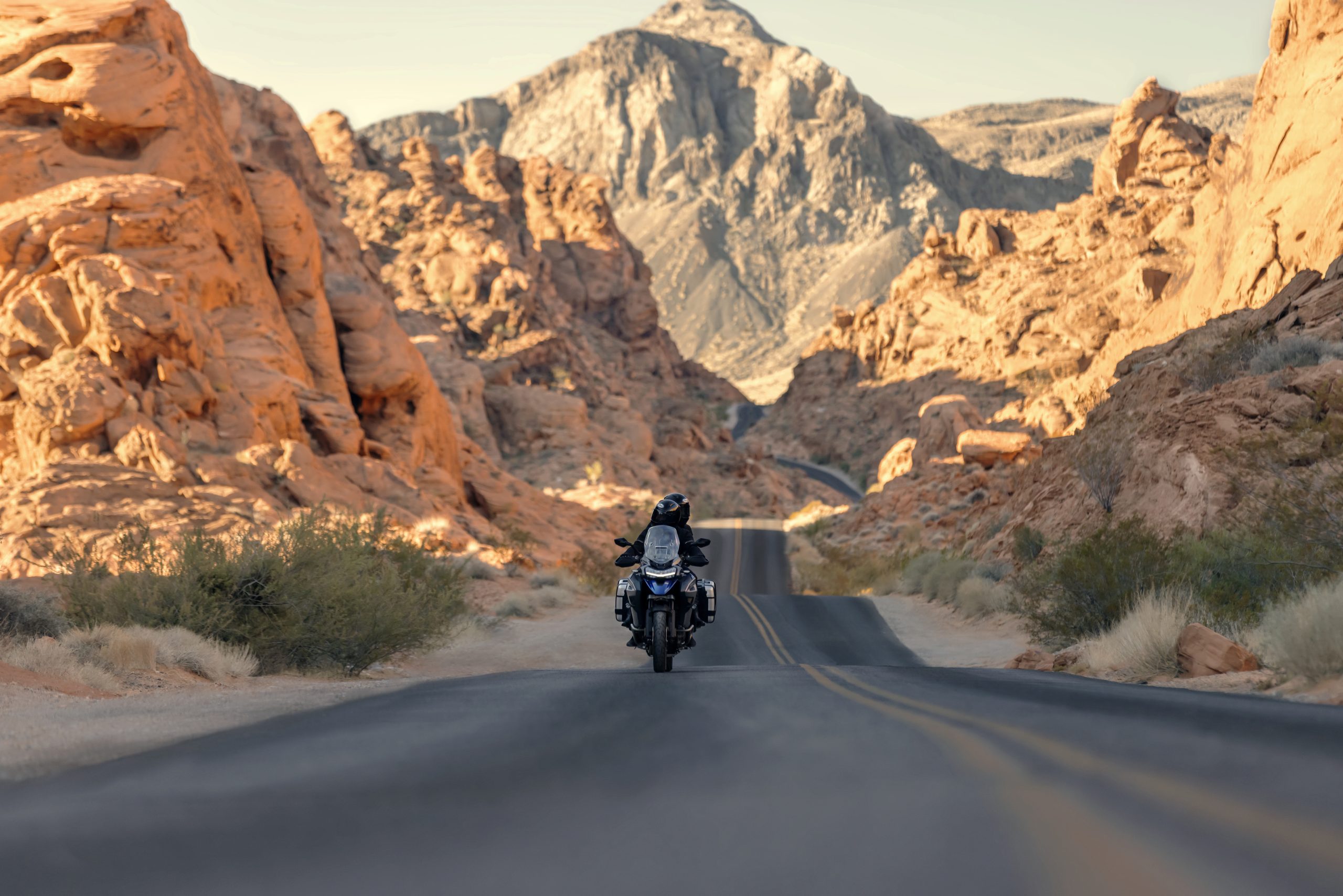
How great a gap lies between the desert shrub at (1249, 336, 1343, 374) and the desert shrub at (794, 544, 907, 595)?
553 inches

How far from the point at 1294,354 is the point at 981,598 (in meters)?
8.52

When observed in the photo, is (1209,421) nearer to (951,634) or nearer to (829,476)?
(951,634)

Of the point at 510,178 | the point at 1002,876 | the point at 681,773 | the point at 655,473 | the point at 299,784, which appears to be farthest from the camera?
Result: the point at 510,178

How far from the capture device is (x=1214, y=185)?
38656 millimetres

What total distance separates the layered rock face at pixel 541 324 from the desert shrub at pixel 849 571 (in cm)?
1048

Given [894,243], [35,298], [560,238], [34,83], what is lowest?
[35,298]

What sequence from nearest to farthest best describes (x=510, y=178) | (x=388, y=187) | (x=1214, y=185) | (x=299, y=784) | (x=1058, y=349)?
(x=299, y=784), (x=1214, y=185), (x=1058, y=349), (x=388, y=187), (x=510, y=178)

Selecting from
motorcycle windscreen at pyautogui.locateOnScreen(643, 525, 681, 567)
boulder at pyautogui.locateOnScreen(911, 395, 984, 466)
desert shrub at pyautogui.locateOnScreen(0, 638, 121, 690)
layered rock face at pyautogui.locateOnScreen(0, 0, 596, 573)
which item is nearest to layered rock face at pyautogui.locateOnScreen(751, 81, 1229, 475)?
boulder at pyautogui.locateOnScreen(911, 395, 984, 466)

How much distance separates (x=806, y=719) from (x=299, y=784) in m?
2.44

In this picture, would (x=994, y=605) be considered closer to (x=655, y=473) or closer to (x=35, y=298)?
(x=35, y=298)

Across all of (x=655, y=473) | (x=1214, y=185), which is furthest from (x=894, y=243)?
(x=1214, y=185)

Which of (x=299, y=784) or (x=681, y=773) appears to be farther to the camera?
(x=681, y=773)

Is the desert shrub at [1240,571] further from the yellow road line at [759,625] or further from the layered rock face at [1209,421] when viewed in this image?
the yellow road line at [759,625]

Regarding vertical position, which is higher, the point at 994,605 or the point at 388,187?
the point at 388,187
